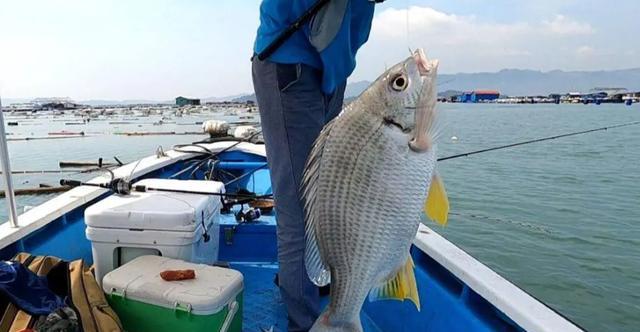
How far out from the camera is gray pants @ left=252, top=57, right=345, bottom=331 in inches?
74.2

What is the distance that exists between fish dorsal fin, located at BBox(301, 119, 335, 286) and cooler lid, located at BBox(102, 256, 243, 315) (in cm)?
57

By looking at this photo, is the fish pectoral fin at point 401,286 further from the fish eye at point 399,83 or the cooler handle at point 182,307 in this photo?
the cooler handle at point 182,307

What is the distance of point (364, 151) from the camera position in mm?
1271

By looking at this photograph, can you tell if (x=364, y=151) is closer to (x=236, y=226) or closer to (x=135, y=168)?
(x=236, y=226)

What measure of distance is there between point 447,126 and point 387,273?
18.4 inches

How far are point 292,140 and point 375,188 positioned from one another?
71 centimetres

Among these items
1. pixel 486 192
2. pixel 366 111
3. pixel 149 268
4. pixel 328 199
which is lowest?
pixel 486 192

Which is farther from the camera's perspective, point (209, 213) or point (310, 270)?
point (209, 213)

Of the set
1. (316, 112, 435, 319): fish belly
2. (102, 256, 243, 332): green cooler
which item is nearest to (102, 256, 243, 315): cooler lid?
(102, 256, 243, 332): green cooler

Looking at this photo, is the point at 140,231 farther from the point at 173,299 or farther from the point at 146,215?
the point at 173,299

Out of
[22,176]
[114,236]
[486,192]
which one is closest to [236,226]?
[114,236]

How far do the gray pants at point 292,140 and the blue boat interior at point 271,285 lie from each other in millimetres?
635

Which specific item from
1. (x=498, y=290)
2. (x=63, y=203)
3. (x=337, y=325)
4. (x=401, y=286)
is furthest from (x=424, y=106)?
(x=63, y=203)

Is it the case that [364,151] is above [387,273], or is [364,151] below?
above
